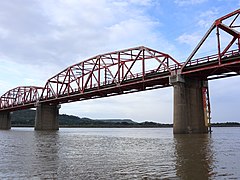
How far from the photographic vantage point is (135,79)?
222 ft

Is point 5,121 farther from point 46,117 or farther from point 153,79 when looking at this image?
point 153,79

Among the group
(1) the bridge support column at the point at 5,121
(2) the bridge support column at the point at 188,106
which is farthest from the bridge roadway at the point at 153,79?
(1) the bridge support column at the point at 5,121

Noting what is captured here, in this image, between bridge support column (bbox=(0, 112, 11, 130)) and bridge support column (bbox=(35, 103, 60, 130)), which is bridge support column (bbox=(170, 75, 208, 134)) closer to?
bridge support column (bbox=(35, 103, 60, 130))

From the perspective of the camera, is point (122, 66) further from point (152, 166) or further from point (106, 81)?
point (152, 166)

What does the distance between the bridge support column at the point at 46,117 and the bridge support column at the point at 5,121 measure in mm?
37721

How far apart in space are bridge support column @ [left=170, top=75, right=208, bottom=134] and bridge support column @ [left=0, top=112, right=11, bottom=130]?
103 meters

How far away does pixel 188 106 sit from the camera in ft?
163

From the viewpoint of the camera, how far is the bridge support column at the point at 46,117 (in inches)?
3863

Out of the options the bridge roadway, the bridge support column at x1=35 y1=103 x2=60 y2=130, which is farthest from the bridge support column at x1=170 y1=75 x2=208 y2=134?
the bridge support column at x1=35 y1=103 x2=60 y2=130

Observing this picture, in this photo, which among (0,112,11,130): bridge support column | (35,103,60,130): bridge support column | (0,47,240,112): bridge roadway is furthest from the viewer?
(0,112,11,130): bridge support column

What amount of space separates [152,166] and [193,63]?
40100mm

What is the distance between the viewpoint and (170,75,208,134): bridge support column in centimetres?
4778

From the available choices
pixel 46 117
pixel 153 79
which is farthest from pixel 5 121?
pixel 153 79

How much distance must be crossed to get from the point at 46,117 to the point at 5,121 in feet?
150
